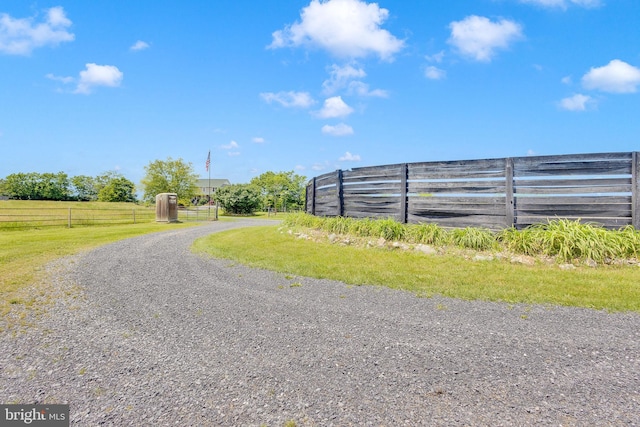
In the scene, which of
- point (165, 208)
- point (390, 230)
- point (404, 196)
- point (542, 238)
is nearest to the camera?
point (542, 238)

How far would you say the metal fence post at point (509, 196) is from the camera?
706cm

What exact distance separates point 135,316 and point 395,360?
3024 mm

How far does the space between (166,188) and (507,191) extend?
46.9 m

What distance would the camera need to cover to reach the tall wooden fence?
6.55m

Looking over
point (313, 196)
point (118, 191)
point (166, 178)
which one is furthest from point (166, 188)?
point (313, 196)

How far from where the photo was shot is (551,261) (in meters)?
6.07

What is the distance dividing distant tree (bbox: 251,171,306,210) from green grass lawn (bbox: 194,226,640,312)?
35925 mm

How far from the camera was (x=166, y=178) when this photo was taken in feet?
150

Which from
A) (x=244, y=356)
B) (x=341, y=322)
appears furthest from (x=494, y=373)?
(x=244, y=356)

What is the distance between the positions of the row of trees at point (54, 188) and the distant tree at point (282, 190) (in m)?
32.5

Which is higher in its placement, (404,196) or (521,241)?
(404,196)

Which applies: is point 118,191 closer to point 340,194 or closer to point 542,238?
point 340,194

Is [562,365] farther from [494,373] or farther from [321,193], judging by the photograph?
[321,193]

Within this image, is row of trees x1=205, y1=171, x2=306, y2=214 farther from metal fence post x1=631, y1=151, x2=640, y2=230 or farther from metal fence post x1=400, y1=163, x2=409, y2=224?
metal fence post x1=631, y1=151, x2=640, y2=230
